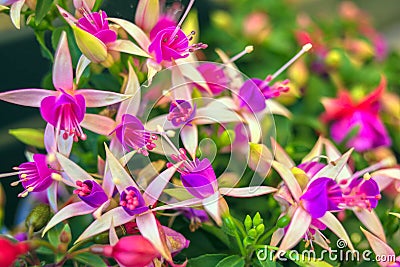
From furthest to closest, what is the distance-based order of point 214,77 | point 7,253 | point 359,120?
1. point 359,120
2. point 214,77
3. point 7,253

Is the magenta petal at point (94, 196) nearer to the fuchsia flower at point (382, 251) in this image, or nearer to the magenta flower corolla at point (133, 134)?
the magenta flower corolla at point (133, 134)

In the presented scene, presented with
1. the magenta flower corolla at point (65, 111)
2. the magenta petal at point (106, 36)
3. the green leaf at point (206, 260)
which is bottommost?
the green leaf at point (206, 260)

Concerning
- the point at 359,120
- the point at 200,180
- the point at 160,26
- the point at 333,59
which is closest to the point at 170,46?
the point at 160,26

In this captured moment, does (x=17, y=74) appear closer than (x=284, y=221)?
No

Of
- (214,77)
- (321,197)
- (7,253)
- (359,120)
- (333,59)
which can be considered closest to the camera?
(7,253)

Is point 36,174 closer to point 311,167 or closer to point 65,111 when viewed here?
point 65,111

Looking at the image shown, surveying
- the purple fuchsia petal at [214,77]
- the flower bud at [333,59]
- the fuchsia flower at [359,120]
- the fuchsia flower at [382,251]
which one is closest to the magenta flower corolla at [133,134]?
the purple fuchsia petal at [214,77]

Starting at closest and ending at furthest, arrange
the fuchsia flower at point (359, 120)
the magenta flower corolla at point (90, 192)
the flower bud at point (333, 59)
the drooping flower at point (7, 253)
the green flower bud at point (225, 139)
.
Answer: the drooping flower at point (7, 253)
the magenta flower corolla at point (90, 192)
the green flower bud at point (225, 139)
the fuchsia flower at point (359, 120)
the flower bud at point (333, 59)

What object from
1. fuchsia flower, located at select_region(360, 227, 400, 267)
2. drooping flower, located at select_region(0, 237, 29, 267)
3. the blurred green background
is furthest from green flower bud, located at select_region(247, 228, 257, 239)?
the blurred green background
